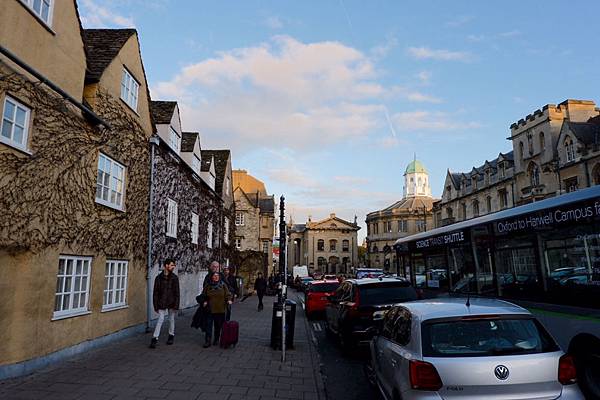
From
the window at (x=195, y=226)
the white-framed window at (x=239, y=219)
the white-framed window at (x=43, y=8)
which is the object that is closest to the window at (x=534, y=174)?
the white-framed window at (x=239, y=219)

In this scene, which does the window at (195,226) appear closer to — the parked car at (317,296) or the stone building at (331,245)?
the parked car at (317,296)

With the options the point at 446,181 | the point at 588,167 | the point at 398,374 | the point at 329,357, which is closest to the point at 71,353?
the point at 329,357

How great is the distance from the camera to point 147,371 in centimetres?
743

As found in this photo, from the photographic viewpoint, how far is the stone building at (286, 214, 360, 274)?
92.4 metres

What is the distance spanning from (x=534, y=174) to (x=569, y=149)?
237 inches

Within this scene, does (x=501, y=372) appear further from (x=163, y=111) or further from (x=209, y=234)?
(x=209, y=234)

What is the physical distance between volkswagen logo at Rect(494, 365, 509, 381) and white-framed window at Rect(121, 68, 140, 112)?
1114cm

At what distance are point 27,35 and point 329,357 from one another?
8935 millimetres

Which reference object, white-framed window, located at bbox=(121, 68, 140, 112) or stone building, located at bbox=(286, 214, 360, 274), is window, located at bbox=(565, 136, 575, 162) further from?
stone building, located at bbox=(286, 214, 360, 274)

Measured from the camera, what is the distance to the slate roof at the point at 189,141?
781 inches

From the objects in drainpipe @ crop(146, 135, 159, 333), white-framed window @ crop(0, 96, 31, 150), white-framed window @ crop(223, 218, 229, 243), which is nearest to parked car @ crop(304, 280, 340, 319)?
drainpipe @ crop(146, 135, 159, 333)

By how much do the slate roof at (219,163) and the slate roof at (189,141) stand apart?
3.92 meters

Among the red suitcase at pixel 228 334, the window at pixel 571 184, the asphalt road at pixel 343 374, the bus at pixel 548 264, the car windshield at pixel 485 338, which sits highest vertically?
the window at pixel 571 184

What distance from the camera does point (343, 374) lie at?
7957 millimetres
